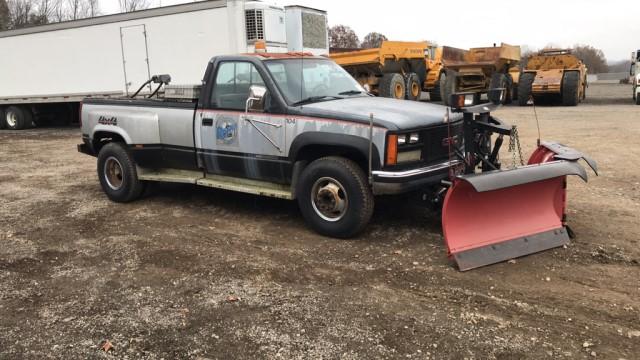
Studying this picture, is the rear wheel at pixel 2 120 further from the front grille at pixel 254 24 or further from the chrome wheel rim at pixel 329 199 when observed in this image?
the chrome wheel rim at pixel 329 199

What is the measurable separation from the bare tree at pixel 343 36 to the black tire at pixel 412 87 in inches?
1792

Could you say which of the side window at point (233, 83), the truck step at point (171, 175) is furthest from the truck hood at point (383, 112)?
the truck step at point (171, 175)

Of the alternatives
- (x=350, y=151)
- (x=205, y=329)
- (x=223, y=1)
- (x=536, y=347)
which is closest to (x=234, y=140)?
(x=350, y=151)

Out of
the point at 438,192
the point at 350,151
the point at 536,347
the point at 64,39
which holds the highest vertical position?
the point at 64,39

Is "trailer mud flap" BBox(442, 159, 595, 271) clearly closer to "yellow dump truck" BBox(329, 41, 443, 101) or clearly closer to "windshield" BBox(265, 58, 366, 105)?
"windshield" BBox(265, 58, 366, 105)

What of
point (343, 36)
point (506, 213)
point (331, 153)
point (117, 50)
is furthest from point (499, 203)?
point (343, 36)

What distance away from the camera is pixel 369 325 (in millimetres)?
3705

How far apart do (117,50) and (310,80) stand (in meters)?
11.0

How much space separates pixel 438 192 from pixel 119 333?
126 inches

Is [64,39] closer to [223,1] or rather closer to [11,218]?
[223,1]

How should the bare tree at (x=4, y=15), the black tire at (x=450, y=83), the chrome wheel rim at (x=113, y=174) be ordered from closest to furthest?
the chrome wheel rim at (x=113, y=174) → the black tire at (x=450, y=83) → the bare tree at (x=4, y=15)

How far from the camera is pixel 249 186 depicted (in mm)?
6141

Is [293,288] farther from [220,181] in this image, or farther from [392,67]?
[392,67]

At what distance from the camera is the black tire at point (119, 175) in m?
7.16
